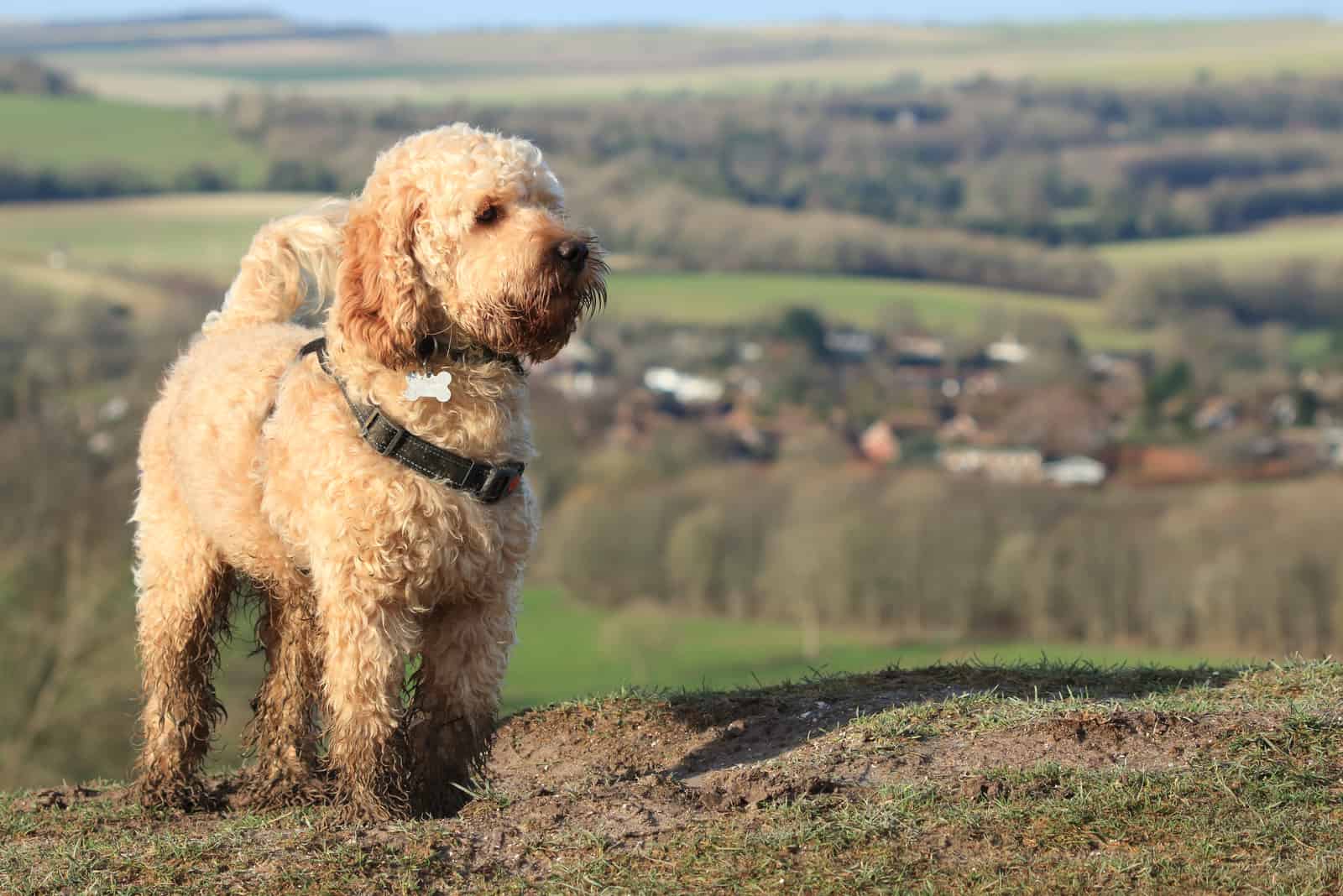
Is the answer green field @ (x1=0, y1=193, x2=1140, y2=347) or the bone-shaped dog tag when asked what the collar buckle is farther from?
green field @ (x1=0, y1=193, x2=1140, y2=347)

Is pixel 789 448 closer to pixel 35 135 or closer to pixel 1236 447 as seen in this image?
pixel 1236 447

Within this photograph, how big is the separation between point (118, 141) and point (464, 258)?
84.9 m

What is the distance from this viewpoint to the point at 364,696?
6840mm

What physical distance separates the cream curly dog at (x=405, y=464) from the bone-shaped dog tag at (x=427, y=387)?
0.07 feet

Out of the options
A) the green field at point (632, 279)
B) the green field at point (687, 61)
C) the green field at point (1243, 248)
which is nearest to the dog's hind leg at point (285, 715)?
the green field at point (632, 279)

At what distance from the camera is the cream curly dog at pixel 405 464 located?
259 inches

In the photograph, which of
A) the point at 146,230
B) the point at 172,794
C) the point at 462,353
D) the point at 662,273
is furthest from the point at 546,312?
the point at 662,273

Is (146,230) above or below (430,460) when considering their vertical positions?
below

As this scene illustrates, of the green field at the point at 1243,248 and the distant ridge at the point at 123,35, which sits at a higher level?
the distant ridge at the point at 123,35

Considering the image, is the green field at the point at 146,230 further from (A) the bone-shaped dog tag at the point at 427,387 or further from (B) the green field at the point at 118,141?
(A) the bone-shaped dog tag at the point at 427,387

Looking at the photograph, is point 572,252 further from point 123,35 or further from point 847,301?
point 123,35

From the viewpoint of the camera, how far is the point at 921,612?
4516cm

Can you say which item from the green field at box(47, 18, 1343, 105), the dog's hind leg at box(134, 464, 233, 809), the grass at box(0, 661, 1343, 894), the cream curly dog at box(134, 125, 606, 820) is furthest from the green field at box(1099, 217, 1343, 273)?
the cream curly dog at box(134, 125, 606, 820)

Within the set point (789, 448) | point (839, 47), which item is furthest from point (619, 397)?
point (839, 47)
